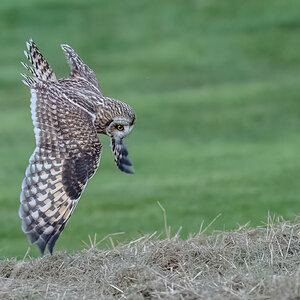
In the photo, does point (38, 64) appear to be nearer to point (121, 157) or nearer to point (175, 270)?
point (121, 157)

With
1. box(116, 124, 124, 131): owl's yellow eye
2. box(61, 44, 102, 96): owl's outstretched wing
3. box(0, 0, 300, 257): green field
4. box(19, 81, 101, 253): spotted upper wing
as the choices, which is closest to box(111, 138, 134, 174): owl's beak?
box(116, 124, 124, 131): owl's yellow eye

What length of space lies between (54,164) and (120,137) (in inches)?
29.5

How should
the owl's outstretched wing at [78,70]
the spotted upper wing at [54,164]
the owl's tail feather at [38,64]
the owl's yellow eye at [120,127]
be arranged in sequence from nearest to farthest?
the spotted upper wing at [54,164], the owl's yellow eye at [120,127], the owl's tail feather at [38,64], the owl's outstretched wing at [78,70]

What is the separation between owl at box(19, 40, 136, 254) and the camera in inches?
223

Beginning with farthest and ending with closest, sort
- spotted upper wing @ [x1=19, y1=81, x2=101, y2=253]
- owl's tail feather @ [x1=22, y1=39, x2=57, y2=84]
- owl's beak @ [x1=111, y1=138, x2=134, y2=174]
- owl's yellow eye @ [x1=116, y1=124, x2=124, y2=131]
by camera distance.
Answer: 1. owl's tail feather @ [x1=22, y1=39, x2=57, y2=84]
2. owl's yellow eye @ [x1=116, y1=124, x2=124, y2=131]
3. owl's beak @ [x1=111, y1=138, x2=134, y2=174]
4. spotted upper wing @ [x1=19, y1=81, x2=101, y2=253]

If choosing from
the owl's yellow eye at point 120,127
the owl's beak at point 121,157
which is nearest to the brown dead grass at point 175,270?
the owl's beak at point 121,157

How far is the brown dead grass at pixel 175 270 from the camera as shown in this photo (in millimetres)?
4961

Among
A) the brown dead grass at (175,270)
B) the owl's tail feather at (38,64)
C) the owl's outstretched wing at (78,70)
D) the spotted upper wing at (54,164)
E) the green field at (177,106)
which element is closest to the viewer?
the brown dead grass at (175,270)

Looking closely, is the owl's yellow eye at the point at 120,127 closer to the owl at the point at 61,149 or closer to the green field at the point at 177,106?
the owl at the point at 61,149

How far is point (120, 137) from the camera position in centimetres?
638

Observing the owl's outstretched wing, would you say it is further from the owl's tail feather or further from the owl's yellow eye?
the owl's yellow eye

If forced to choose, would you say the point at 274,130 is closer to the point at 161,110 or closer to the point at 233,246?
the point at 161,110

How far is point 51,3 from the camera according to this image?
59.4 feet

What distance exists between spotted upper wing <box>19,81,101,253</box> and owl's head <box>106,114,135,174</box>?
25 centimetres
